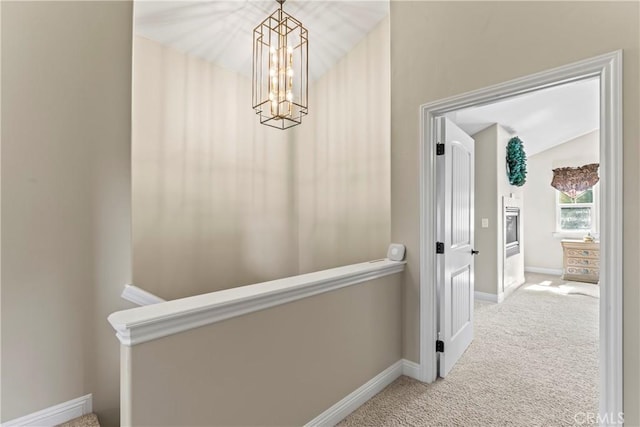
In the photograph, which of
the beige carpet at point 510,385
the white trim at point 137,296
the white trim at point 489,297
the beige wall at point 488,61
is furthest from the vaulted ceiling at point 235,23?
the white trim at point 489,297

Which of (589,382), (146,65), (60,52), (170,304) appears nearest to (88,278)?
(170,304)

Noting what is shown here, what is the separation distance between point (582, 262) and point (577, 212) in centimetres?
111

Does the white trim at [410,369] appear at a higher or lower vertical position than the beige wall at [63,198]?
lower

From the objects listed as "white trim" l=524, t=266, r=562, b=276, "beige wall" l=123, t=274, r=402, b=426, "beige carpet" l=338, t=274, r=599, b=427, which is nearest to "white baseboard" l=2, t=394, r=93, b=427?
"beige wall" l=123, t=274, r=402, b=426

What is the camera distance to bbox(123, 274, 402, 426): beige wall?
117 cm

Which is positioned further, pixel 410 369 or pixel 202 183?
pixel 202 183

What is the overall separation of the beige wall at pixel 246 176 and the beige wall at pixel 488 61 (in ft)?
2.03

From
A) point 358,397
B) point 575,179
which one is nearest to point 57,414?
point 358,397

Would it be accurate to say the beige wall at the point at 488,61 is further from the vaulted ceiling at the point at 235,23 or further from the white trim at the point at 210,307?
the white trim at the point at 210,307

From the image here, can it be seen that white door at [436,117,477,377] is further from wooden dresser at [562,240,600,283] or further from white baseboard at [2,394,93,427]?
wooden dresser at [562,240,600,283]

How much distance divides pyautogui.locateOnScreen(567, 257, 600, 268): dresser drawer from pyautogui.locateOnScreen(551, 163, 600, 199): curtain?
1.25 metres

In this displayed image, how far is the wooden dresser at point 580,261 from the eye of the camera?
17.6 feet

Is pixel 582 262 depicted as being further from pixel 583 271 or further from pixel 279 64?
pixel 279 64

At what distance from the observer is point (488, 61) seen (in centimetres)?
196
